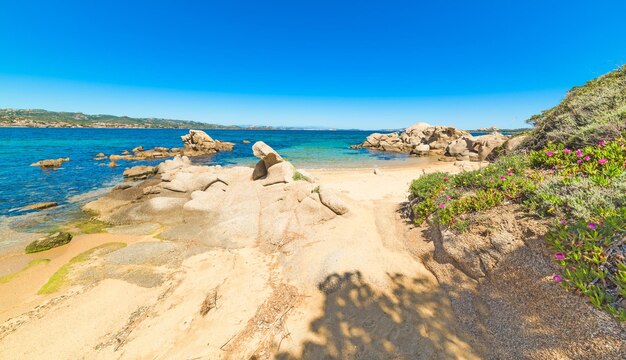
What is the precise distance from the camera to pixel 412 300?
17.5 ft

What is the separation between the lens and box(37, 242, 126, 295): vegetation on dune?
7.28 meters

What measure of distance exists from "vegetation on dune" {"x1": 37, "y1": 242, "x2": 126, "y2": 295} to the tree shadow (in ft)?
25.2

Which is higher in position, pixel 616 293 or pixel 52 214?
pixel 616 293

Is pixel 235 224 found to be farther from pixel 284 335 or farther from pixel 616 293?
pixel 616 293

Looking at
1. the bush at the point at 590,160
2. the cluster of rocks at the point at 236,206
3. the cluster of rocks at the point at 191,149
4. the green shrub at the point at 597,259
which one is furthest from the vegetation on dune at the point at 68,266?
the cluster of rocks at the point at 191,149

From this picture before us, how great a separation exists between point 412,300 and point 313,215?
518cm

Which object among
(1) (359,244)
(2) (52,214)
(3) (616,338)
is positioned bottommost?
(2) (52,214)

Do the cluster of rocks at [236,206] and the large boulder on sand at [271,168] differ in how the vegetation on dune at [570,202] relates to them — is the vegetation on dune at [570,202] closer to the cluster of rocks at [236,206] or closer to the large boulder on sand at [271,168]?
the cluster of rocks at [236,206]

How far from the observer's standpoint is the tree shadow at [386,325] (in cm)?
431

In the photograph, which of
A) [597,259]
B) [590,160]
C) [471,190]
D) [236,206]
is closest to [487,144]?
[590,160]

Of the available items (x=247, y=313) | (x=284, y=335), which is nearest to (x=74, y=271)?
(x=247, y=313)

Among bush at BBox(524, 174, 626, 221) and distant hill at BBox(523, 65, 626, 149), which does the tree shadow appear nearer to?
bush at BBox(524, 174, 626, 221)

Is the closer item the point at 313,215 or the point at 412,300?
the point at 412,300

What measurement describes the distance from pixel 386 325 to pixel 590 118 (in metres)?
8.30
